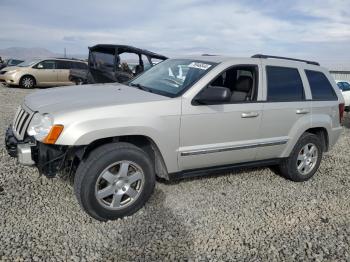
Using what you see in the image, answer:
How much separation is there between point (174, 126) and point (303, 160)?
7.78 ft

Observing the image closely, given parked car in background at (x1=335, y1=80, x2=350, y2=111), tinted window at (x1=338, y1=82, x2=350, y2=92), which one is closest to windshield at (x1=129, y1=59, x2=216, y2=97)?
parked car in background at (x1=335, y1=80, x2=350, y2=111)

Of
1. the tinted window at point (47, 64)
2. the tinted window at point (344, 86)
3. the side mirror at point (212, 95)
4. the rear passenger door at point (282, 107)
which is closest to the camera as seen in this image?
the side mirror at point (212, 95)

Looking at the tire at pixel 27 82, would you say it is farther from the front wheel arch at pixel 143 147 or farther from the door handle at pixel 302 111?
the door handle at pixel 302 111

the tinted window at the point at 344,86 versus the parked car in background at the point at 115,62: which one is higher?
the parked car in background at the point at 115,62

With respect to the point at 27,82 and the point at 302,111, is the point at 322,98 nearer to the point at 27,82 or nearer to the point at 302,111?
the point at 302,111

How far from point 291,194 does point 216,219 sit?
142cm

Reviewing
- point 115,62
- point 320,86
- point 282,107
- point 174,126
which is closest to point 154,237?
point 174,126

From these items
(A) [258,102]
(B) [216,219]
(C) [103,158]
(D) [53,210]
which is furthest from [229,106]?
(D) [53,210]

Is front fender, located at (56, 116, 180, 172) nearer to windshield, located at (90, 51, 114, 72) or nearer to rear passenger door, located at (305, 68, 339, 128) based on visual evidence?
rear passenger door, located at (305, 68, 339, 128)

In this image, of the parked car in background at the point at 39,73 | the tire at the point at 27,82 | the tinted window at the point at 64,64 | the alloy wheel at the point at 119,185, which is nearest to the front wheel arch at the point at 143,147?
the alloy wheel at the point at 119,185

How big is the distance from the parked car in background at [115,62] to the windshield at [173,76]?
4007mm

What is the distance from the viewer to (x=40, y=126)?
3.48 meters

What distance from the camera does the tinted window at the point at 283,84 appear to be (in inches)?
185

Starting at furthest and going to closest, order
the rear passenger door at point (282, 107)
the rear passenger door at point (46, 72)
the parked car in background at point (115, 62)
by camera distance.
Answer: the rear passenger door at point (46, 72) < the parked car in background at point (115, 62) < the rear passenger door at point (282, 107)
